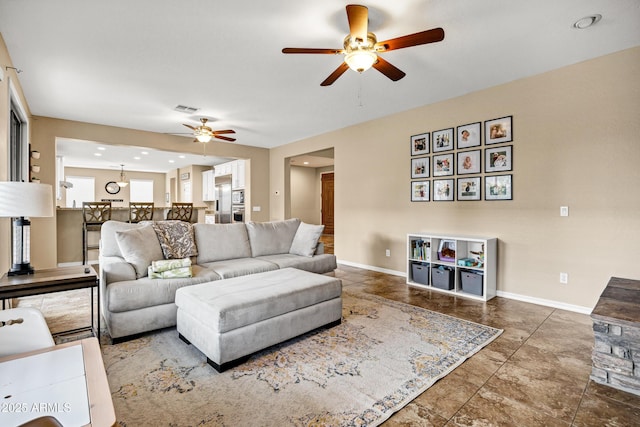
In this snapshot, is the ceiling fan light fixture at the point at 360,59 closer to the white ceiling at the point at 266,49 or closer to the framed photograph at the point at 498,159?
the white ceiling at the point at 266,49

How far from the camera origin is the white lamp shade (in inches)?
80.5

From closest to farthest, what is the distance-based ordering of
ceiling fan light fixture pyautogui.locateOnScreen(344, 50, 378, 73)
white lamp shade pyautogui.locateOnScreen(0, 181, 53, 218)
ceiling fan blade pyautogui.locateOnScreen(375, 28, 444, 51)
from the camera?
white lamp shade pyautogui.locateOnScreen(0, 181, 53, 218) < ceiling fan blade pyautogui.locateOnScreen(375, 28, 444, 51) < ceiling fan light fixture pyautogui.locateOnScreen(344, 50, 378, 73)

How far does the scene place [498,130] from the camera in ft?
12.6

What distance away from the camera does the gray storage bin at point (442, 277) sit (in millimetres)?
4031

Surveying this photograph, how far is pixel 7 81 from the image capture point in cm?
306

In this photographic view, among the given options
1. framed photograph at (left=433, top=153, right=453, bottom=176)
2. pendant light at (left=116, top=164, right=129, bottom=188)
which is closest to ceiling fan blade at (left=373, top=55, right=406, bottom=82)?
framed photograph at (left=433, top=153, right=453, bottom=176)

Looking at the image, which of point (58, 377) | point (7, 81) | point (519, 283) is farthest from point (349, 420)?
point (7, 81)

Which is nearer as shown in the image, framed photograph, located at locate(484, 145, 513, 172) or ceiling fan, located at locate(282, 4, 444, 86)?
ceiling fan, located at locate(282, 4, 444, 86)

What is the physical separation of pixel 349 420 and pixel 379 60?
2.59 meters

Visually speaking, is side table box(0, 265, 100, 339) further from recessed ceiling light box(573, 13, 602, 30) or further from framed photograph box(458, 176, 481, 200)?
recessed ceiling light box(573, 13, 602, 30)

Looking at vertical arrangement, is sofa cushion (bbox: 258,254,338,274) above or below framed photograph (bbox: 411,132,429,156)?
below

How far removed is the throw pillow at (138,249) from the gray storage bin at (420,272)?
3.25 metres

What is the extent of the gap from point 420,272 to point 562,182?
1951mm

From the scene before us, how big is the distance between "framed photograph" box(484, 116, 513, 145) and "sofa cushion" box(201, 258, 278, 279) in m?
3.11
